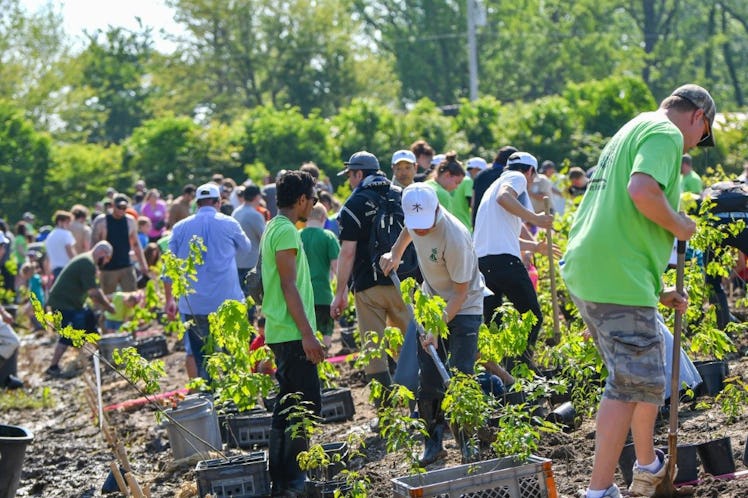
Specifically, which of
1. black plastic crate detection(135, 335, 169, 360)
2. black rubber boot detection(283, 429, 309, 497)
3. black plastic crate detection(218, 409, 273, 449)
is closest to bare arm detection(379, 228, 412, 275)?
black rubber boot detection(283, 429, 309, 497)

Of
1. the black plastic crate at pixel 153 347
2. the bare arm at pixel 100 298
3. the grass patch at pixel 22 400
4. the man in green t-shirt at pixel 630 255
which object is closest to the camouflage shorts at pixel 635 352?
the man in green t-shirt at pixel 630 255

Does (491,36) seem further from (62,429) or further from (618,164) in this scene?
(618,164)

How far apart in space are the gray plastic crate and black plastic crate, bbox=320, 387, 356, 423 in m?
3.79

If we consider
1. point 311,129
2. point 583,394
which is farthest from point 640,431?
point 311,129

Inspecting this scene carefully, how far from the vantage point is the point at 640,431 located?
5449 mm

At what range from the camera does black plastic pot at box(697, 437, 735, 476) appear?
5956 millimetres

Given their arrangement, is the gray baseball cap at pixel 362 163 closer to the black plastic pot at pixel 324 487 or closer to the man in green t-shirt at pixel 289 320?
the man in green t-shirt at pixel 289 320

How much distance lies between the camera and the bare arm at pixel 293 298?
7148 mm

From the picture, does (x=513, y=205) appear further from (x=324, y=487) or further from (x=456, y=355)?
(x=324, y=487)

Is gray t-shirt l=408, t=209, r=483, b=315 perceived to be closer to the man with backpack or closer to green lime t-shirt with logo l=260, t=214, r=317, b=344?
green lime t-shirt with logo l=260, t=214, r=317, b=344

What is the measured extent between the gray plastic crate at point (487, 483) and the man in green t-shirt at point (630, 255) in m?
0.36

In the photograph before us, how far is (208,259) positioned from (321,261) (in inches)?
37.9

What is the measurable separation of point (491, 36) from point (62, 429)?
5642cm

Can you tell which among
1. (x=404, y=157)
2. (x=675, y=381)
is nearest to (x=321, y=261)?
(x=404, y=157)
